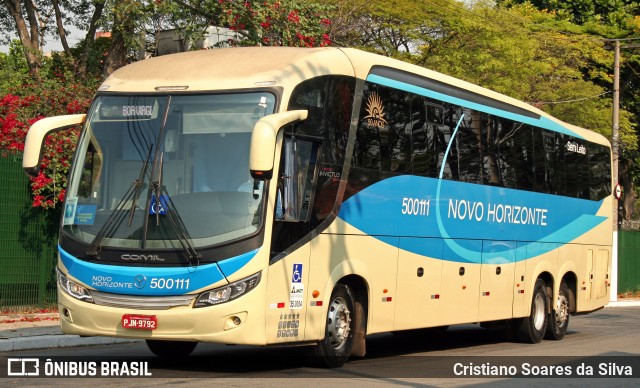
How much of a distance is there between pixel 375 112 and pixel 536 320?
274 inches

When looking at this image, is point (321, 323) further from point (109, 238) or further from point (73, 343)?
point (73, 343)

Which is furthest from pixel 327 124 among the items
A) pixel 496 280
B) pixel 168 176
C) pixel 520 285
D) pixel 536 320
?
pixel 536 320

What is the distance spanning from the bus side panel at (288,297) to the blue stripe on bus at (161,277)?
52cm

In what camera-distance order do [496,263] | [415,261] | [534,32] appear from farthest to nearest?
[534,32] < [496,263] < [415,261]

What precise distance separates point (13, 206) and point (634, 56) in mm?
33979

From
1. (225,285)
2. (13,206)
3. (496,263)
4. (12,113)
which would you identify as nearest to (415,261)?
(496,263)

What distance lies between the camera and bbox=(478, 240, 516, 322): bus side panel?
1730 centimetres

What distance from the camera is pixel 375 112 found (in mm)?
14148

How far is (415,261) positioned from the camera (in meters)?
15.1

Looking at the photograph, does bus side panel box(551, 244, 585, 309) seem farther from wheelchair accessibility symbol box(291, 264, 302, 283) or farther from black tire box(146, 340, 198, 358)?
wheelchair accessibility symbol box(291, 264, 302, 283)

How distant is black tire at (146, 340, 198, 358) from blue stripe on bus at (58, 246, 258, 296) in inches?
90.3

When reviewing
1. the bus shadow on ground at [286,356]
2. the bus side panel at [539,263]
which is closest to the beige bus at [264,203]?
the bus shadow on ground at [286,356]

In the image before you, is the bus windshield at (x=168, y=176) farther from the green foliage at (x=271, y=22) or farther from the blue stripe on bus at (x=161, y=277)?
the green foliage at (x=271, y=22)

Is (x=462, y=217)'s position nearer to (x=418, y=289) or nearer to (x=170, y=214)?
(x=418, y=289)
